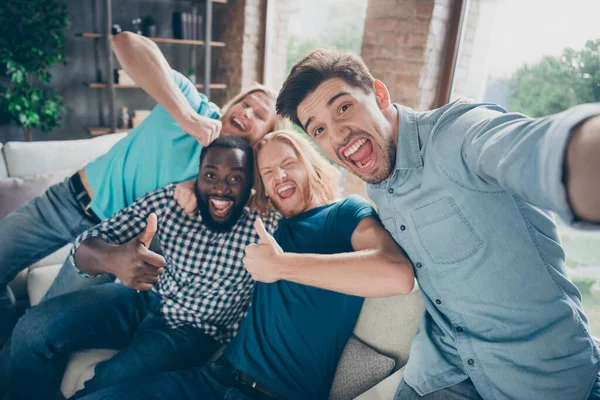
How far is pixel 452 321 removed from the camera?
110 cm

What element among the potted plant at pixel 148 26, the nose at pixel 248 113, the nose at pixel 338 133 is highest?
the potted plant at pixel 148 26

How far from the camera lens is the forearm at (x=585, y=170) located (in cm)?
54

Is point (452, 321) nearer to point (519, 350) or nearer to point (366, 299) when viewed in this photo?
point (519, 350)

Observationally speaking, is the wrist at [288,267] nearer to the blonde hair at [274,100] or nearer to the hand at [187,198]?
the hand at [187,198]

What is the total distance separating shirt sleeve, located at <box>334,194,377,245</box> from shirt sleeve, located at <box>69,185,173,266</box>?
734 millimetres

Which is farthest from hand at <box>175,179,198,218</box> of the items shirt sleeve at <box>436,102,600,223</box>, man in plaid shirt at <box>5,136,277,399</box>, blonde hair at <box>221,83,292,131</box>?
shirt sleeve at <box>436,102,600,223</box>

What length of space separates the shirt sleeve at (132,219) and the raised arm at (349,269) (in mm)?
641

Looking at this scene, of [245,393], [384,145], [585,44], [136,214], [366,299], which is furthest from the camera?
[585,44]

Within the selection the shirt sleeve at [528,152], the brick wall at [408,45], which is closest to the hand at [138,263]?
the shirt sleeve at [528,152]

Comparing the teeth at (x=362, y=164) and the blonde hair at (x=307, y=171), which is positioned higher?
the teeth at (x=362, y=164)

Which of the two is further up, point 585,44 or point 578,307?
point 585,44

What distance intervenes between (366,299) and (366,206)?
0.41 meters

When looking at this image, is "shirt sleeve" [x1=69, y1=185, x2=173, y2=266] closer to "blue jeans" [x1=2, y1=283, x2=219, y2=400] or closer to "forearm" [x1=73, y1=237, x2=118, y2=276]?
"forearm" [x1=73, y1=237, x2=118, y2=276]

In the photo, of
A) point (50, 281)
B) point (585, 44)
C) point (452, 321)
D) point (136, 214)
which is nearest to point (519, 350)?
point (452, 321)
